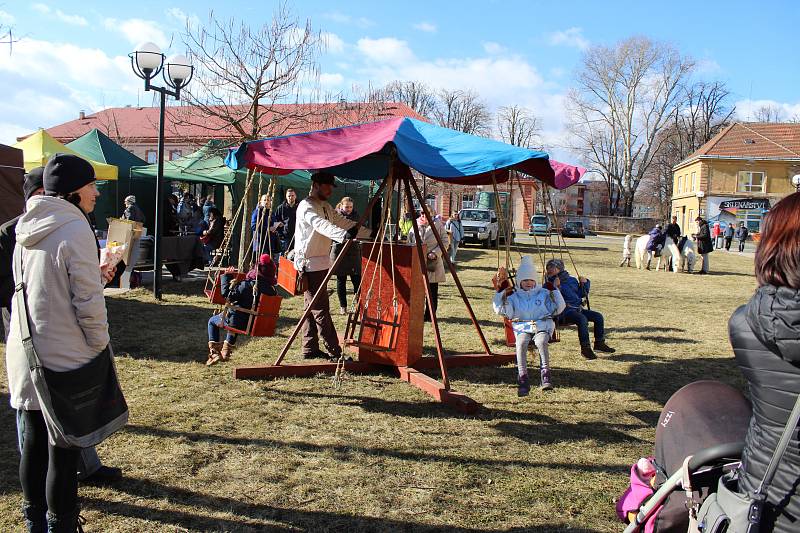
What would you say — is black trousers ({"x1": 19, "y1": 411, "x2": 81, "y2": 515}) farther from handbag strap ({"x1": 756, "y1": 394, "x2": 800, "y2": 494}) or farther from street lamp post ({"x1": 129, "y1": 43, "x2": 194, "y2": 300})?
street lamp post ({"x1": 129, "y1": 43, "x2": 194, "y2": 300})

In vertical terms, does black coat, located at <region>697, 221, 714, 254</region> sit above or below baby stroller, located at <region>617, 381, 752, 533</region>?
above

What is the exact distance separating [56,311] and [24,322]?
0.47ft

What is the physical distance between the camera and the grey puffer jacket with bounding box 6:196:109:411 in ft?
9.32

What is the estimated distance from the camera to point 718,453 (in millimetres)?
2156

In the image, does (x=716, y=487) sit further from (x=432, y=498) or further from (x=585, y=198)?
(x=585, y=198)

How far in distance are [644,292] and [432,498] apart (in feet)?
41.0

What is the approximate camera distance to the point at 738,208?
50844 millimetres

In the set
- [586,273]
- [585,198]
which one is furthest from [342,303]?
[585,198]

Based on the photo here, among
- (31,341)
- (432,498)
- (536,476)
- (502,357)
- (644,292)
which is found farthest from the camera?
(644,292)

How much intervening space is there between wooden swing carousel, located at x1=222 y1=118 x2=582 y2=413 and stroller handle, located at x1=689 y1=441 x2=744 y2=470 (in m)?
3.37

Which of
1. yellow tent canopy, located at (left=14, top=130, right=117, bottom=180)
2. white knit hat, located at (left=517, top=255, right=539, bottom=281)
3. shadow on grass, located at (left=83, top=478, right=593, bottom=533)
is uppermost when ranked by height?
yellow tent canopy, located at (left=14, top=130, right=117, bottom=180)

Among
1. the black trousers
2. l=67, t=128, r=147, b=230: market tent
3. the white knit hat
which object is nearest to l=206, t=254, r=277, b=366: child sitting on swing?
the white knit hat

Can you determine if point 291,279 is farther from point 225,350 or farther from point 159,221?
point 159,221

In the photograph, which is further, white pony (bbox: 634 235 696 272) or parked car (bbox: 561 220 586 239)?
parked car (bbox: 561 220 586 239)
